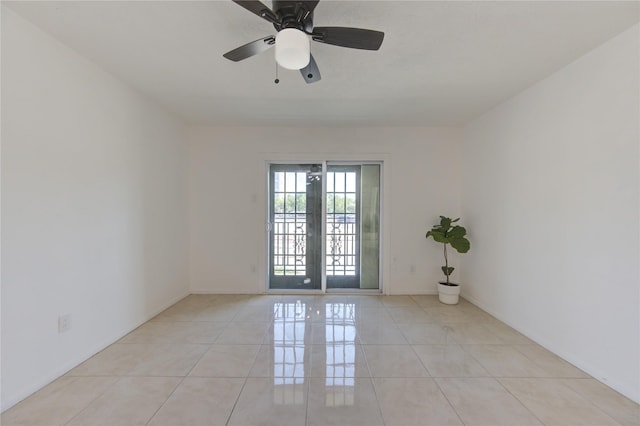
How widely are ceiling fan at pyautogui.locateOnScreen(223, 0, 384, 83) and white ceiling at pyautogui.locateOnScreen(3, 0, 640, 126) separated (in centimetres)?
24

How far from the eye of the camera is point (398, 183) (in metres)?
3.99

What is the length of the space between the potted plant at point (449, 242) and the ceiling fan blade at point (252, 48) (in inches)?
116

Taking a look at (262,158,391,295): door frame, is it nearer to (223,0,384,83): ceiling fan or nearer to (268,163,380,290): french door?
(268,163,380,290): french door

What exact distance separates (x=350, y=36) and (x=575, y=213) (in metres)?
2.23

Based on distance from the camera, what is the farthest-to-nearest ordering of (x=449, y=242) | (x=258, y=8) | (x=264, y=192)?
(x=264, y=192)
(x=449, y=242)
(x=258, y=8)

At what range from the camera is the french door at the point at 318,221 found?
13.4ft

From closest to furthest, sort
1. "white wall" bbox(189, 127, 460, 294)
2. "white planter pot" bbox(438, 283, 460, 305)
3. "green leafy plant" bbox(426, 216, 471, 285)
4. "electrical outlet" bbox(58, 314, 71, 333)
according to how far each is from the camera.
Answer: "electrical outlet" bbox(58, 314, 71, 333), "green leafy plant" bbox(426, 216, 471, 285), "white planter pot" bbox(438, 283, 460, 305), "white wall" bbox(189, 127, 460, 294)

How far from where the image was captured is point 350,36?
1533 millimetres

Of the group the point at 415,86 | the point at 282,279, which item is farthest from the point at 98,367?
the point at 415,86

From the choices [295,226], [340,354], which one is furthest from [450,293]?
[295,226]

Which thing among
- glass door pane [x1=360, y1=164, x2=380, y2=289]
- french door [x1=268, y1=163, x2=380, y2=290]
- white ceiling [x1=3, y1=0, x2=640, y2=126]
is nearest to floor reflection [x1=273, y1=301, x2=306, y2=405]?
french door [x1=268, y1=163, x2=380, y2=290]

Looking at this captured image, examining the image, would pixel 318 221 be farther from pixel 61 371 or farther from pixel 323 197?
pixel 61 371

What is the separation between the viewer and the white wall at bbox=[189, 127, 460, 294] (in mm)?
3953

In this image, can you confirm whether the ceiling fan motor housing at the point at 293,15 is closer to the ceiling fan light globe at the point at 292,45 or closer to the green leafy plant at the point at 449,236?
the ceiling fan light globe at the point at 292,45
